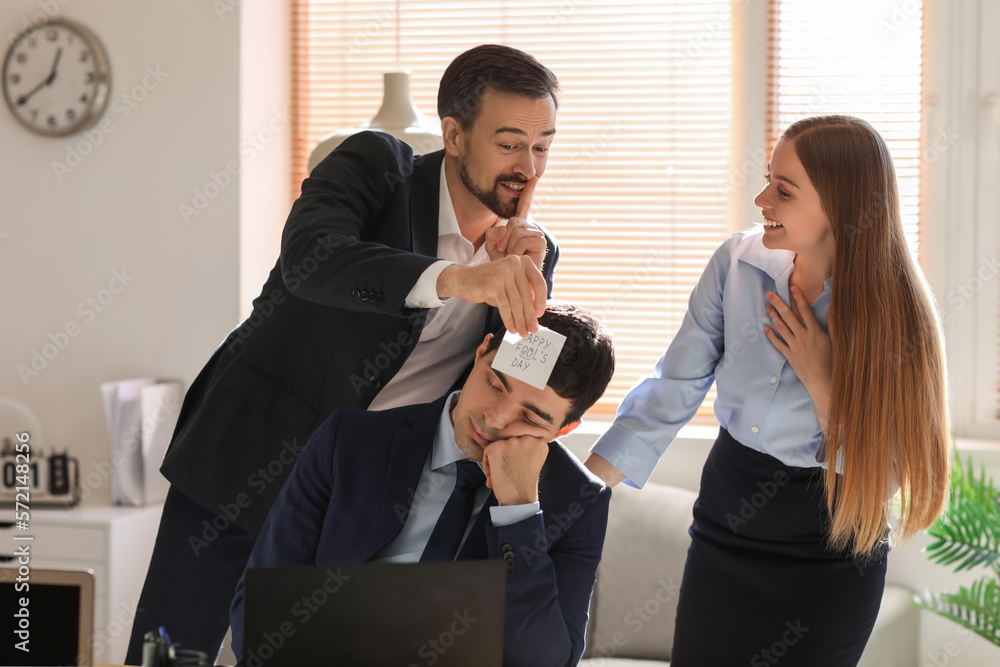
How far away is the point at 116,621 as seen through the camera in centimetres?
280

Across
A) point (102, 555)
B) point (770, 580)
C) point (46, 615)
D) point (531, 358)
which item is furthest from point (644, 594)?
point (46, 615)

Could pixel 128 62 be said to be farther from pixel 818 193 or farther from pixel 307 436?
pixel 818 193

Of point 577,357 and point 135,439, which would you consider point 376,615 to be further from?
point 135,439

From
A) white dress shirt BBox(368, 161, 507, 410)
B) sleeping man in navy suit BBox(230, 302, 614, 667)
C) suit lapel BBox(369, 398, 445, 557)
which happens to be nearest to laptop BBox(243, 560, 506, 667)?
sleeping man in navy suit BBox(230, 302, 614, 667)

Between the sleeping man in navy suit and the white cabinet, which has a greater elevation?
the sleeping man in navy suit

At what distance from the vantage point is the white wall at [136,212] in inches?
124

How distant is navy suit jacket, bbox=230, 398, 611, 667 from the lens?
4.60ft

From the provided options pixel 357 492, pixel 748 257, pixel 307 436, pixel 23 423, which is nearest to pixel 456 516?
pixel 357 492

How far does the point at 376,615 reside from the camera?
0.97 m

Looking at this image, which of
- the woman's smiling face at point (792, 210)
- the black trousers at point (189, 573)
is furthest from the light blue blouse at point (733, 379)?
the black trousers at point (189, 573)

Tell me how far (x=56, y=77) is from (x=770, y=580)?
2906 mm

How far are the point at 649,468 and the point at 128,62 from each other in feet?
7.97

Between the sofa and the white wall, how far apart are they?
5.07 ft

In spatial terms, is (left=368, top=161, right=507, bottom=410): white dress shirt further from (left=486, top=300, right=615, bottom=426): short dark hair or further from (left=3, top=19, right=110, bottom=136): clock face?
(left=3, top=19, right=110, bottom=136): clock face
